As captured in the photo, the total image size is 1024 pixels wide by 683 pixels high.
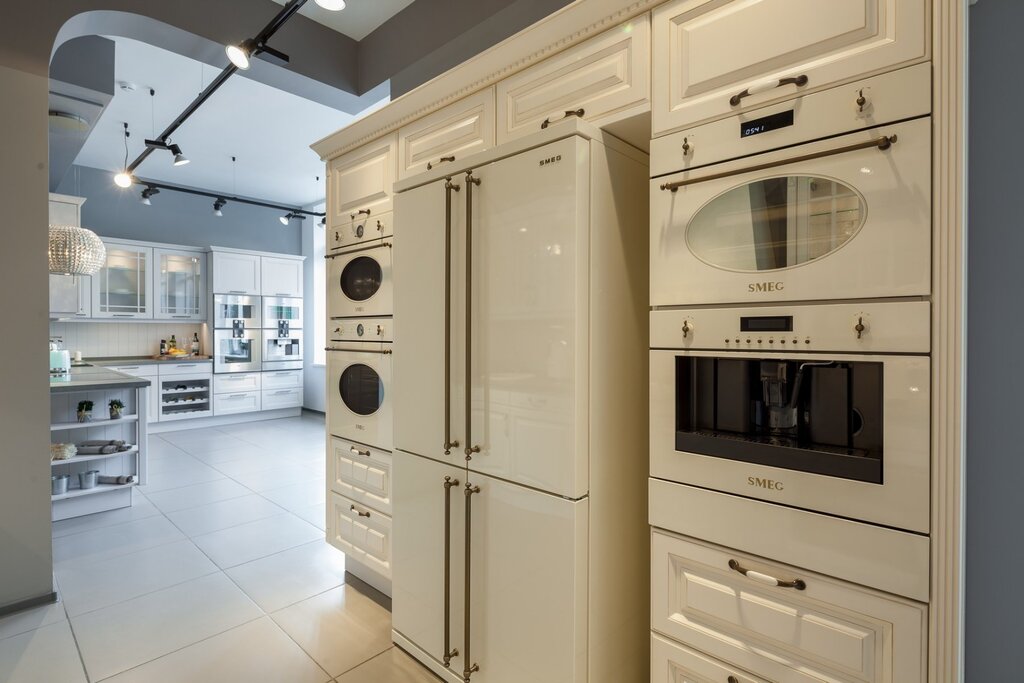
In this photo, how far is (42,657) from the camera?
2182 mm

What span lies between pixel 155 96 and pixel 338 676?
187 inches

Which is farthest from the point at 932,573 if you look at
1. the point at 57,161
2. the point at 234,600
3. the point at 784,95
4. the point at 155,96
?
the point at 57,161

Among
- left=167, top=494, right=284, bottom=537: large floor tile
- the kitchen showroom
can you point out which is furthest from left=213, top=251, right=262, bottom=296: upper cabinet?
the kitchen showroom

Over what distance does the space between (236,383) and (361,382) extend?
18.7ft

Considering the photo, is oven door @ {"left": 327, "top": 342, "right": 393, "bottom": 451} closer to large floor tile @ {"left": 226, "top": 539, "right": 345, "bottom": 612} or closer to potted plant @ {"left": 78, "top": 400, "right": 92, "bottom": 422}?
large floor tile @ {"left": 226, "top": 539, "right": 345, "bottom": 612}

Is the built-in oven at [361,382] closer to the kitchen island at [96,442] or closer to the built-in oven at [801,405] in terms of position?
the built-in oven at [801,405]

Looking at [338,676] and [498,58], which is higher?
[498,58]

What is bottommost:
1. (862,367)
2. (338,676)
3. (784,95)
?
(338,676)

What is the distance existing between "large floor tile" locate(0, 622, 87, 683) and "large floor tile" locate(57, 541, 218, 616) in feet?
0.64

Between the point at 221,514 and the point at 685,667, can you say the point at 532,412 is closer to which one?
the point at 685,667

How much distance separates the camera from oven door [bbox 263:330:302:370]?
7707mm

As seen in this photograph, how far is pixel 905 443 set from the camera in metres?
1.17

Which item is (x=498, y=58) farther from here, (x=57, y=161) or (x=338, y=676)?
(x=57, y=161)

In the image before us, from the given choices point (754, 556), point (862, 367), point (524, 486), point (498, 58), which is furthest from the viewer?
point (498, 58)
